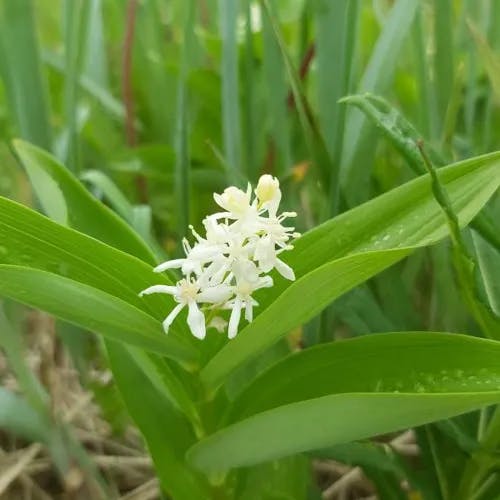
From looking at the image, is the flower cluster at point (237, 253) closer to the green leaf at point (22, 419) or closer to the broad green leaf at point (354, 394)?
the broad green leaf at point (354, 394)

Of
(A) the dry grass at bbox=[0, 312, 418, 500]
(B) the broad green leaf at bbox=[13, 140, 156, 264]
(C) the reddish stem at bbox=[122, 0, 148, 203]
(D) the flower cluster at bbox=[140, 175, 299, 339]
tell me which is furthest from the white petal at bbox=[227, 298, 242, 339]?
(C) the reddish stem at bbox=[122, 0, 148, 203]

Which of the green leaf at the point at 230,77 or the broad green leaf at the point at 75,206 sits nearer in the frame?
the broad green leaf at the point at 75,206

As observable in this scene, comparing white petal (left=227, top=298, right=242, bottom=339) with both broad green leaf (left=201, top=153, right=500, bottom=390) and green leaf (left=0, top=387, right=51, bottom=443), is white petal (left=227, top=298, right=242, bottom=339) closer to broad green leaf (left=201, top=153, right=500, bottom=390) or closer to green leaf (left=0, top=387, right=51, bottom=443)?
broad green leaf (left=201, top=153, right=500, bottom=390)

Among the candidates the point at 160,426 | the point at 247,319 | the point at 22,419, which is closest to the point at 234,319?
the point at 247,319

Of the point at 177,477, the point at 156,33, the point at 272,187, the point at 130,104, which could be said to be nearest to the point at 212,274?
the point at 272,187

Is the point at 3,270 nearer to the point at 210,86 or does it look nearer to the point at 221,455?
the point at 221,455

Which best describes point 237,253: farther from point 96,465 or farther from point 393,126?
point 96,465

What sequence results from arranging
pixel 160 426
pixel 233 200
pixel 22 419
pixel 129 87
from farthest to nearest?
pixel 129 87
pixel 22 419
pixel 160 426
pixel 233 200

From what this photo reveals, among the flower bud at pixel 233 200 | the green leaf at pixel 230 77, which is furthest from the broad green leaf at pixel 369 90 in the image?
the flower bud at pixel 233 200
